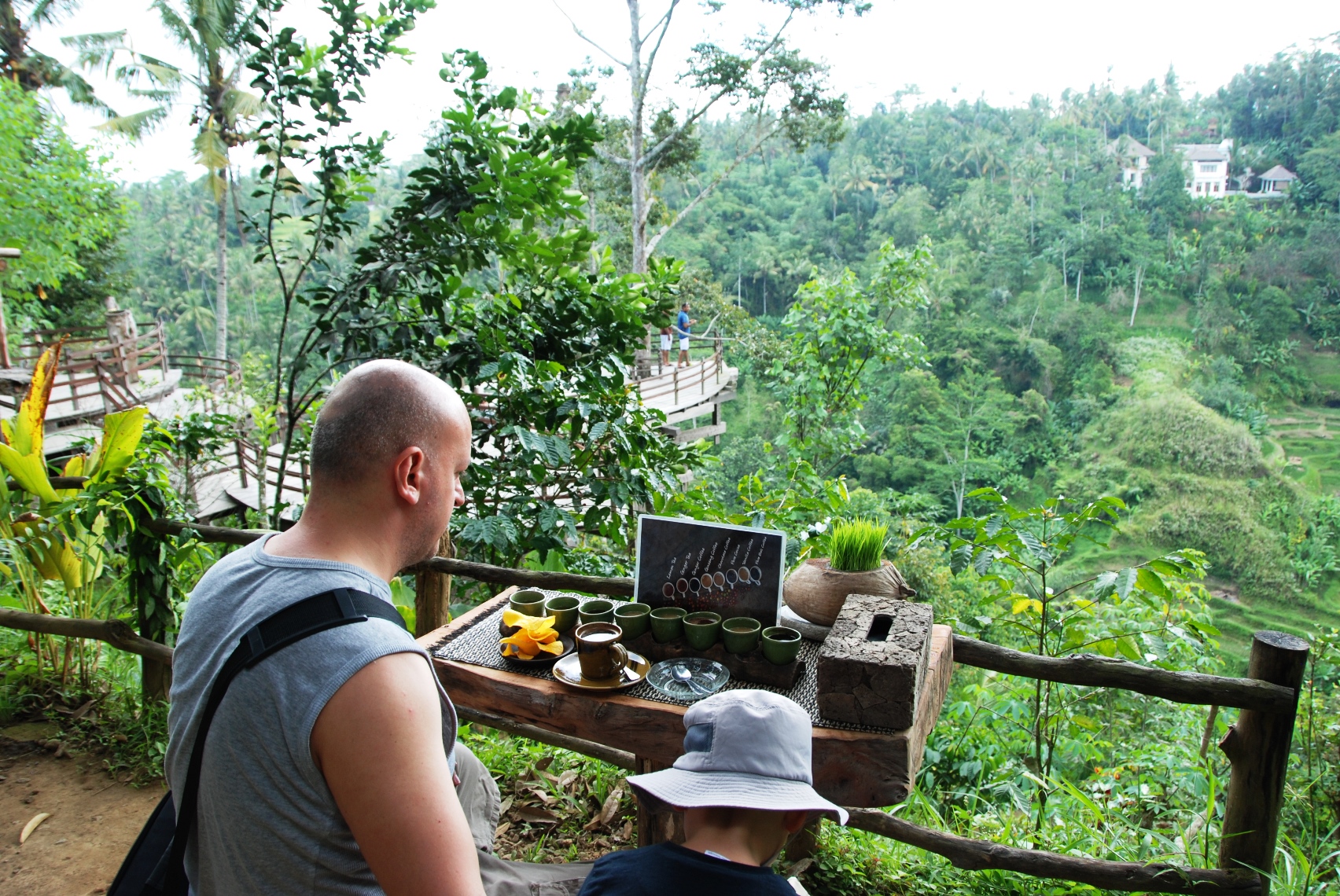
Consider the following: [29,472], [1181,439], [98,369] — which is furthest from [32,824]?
[1181,439]

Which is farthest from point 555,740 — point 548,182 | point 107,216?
point 107,216

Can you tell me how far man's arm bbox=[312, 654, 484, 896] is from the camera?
802 millimetres

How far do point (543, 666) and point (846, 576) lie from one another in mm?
697

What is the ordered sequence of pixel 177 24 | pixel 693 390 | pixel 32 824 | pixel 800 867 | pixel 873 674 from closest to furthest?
1. pixel 873 674
2. pixel 800 867
3. pixel 32 824
4. pixel 693 390
5. pixel 177 24

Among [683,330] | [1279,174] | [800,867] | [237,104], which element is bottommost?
[800,867]

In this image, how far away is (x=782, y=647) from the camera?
1.57m

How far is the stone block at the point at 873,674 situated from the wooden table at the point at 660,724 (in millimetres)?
35

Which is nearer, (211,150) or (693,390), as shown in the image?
(693,390)

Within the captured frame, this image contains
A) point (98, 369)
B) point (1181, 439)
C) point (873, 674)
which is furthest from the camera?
point (1181, 439)

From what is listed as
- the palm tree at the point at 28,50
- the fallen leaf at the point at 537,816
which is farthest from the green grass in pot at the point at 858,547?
the palm tree at the point at 28,50

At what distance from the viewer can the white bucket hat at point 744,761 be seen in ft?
3.54

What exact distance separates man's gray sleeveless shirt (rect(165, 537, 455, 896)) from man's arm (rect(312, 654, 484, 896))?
0.03m

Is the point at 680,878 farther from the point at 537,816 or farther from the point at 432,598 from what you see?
the point at 432,598

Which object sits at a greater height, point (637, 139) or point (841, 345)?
point (637, 139)
